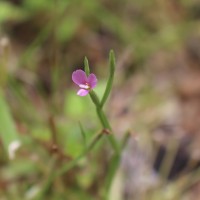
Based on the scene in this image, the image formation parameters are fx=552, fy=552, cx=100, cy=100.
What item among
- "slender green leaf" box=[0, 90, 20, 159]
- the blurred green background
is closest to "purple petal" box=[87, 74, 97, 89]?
the blurred green background

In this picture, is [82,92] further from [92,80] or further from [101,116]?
[101,116]

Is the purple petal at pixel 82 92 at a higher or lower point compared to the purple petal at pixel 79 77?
lower

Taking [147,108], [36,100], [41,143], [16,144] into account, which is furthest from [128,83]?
[16,144]

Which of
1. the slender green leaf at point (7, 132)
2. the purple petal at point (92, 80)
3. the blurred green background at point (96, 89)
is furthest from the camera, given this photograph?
the blurred green background at point (96, 89)

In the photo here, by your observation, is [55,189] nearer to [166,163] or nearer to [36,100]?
[166,163]

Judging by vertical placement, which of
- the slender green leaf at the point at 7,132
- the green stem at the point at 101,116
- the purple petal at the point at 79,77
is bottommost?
the green stem at the point at 101,116

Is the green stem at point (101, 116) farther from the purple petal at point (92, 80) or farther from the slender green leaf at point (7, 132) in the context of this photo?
the slender green leaf at point (7, 132)

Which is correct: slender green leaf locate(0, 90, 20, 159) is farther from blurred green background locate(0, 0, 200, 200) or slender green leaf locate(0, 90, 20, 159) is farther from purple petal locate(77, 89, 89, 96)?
purple petal locate(77, 89, 89, 96)

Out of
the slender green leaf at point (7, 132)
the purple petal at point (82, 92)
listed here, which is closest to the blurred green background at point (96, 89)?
the slender green leaf at point (7, 132)
